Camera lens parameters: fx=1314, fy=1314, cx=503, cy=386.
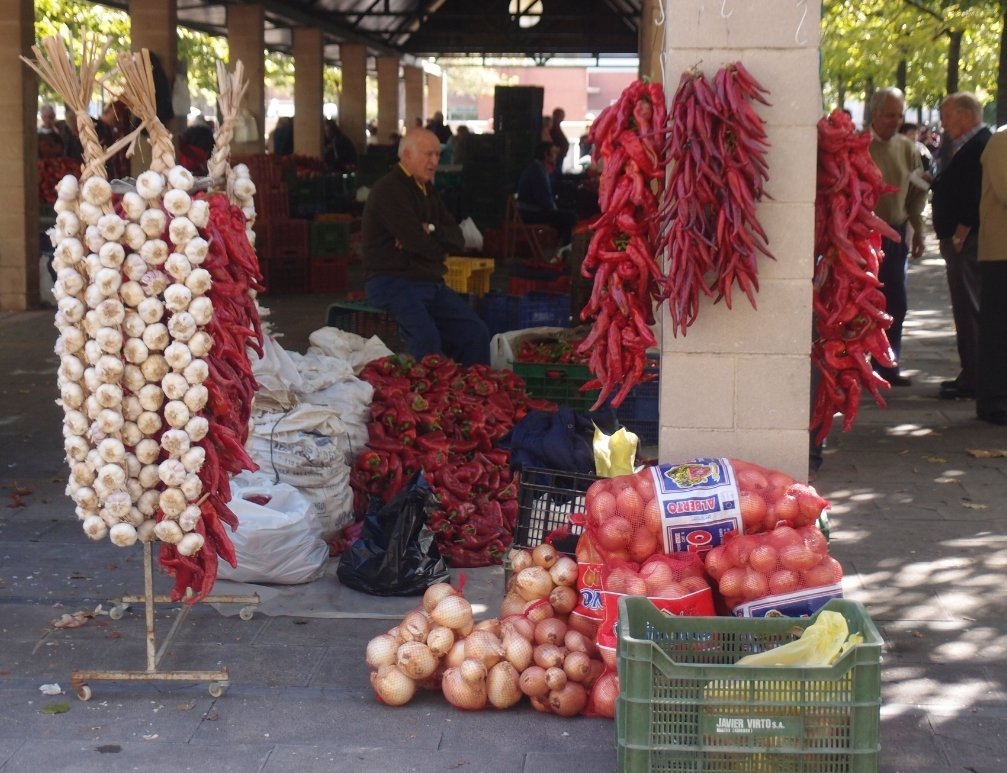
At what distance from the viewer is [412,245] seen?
848 centimetres

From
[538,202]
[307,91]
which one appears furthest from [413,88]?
[538,202]

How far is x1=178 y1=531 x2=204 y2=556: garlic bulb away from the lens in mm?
4621

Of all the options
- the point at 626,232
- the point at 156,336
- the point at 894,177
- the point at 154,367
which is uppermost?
the point at 894,177

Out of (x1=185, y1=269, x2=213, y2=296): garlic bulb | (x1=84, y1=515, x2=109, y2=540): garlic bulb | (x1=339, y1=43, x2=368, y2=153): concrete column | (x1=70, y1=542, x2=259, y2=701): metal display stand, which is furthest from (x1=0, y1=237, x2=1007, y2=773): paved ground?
(x1=339, y1=43, x2=368, y2=153): concrete column

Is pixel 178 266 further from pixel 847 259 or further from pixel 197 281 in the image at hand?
pixel 847 259

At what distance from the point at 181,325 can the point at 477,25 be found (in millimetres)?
27542

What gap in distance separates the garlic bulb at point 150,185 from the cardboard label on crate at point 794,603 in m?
2.39

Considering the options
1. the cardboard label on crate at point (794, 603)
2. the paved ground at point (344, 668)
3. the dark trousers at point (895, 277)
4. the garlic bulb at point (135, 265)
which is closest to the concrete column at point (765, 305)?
the cardboard label on crate at point (794, 603)

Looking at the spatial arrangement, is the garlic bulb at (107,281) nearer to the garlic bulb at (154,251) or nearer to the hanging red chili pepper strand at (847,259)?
the garlic bulb at (154,251)

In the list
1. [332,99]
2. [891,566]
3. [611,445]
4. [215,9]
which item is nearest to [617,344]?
[611,445]

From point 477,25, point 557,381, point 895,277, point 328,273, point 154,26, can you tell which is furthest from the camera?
point 477,25

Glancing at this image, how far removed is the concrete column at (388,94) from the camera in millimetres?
34969

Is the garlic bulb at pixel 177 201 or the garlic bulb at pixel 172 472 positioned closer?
the garlic bulb at pixel 177 201

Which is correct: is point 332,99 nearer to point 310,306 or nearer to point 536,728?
point 310,306
